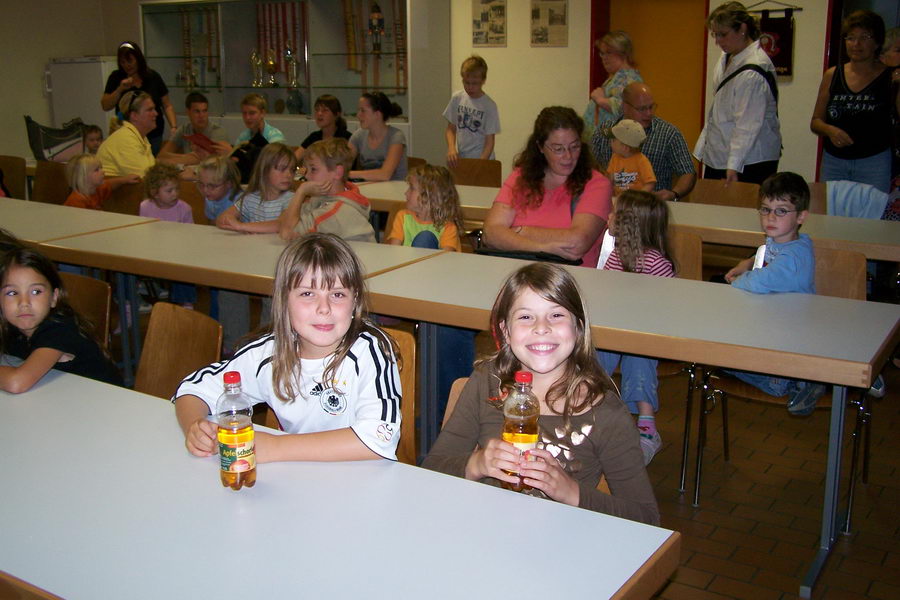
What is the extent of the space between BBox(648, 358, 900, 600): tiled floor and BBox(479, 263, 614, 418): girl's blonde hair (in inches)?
38.5

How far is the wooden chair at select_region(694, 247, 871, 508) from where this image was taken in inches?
111

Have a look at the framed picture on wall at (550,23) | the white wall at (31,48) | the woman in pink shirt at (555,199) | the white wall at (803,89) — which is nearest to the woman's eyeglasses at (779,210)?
the woman in pink shirt at (555,199)

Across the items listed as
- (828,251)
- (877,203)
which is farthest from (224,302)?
(877,203)

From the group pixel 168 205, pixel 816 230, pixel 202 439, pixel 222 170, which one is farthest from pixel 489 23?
pixel 202 439

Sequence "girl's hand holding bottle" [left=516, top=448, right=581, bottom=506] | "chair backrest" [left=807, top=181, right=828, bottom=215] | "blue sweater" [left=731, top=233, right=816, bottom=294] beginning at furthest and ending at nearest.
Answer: "chair backrest" [left=807, top=181, right=828, bottom=215] → "blue sweater" [left=731, top=233, right=816, bottom=294] → "girl's hand holding bottle" [left=516, top=448, right=581, bottom=506]

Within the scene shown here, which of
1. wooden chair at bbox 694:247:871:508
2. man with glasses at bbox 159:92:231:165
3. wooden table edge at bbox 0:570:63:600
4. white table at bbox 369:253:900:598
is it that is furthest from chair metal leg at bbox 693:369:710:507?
man with glasses at bbox 159:92:231:165

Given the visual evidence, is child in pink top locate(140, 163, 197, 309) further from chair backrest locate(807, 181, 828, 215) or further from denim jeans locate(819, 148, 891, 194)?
A: denim jeans locate(819, 148, 891, 194)

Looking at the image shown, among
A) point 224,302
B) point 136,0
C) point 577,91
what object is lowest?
point 224,302

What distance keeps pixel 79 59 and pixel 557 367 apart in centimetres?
914

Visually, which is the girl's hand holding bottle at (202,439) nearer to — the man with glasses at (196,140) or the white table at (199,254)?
the white table at (199,254)

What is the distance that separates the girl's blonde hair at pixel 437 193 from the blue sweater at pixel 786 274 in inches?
53.9

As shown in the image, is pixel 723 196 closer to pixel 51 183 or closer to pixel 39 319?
pixel 39 319

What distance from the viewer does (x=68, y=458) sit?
68.7 inches

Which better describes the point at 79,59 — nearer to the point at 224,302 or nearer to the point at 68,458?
the point at 224,302
